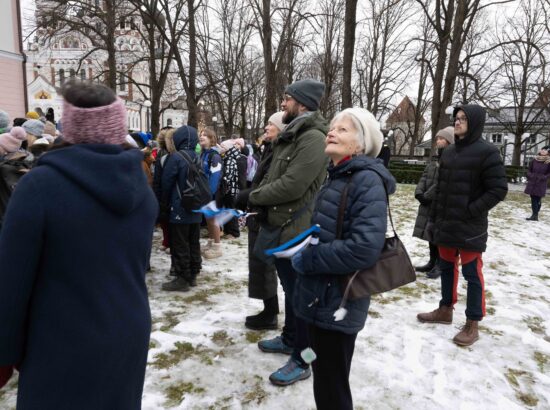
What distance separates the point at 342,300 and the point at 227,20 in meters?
26.3

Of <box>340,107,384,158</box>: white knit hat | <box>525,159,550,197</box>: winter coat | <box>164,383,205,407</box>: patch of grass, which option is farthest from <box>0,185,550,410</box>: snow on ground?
<box>525,159,550,197</box>: winter coat

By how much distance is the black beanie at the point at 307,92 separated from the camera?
2.97 meters

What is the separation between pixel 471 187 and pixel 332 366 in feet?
7.59

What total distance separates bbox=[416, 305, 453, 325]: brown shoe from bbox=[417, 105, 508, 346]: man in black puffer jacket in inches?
12.2

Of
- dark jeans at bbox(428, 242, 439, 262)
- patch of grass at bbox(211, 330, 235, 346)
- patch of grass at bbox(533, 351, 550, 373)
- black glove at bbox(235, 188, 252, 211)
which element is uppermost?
black glove at bbox(235, 188, 252, 211)

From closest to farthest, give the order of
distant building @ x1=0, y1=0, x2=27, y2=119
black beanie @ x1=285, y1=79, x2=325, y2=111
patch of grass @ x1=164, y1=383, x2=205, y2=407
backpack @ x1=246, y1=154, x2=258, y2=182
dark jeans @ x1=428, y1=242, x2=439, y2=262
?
patch of grass @ x1=164, y1=383, x2=205, y2=407 → black beanie @ x1=285, y1=79, x2=325, y2=111 → dark jeans @ x1=428, y1=242, x2=439, y2=262 → backpack @ x1=246, y1=154, x2=258, y2=182 → distant building @ x1=0, y1=0, x2=27, y2=119

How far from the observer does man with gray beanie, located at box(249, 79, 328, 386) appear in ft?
9.23

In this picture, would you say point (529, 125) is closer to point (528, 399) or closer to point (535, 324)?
point (535, 324)

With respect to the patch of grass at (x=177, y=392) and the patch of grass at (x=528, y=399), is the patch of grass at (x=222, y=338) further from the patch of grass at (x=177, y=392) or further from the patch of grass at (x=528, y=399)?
the patch of grass at (x=528, y=399)

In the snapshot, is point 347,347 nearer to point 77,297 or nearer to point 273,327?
point 77,297

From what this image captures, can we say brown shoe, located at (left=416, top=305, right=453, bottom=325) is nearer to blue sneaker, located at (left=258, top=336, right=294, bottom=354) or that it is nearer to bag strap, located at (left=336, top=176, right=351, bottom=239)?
blue sneaker, located at (left=258, top=336, right=294, bottom=354)

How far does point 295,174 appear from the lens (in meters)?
2.79

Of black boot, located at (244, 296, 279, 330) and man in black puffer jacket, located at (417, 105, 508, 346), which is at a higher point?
man in black puffer jacket, located at (417, 105, 508, 346)

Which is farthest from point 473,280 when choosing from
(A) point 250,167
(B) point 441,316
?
(A) point 250,167
